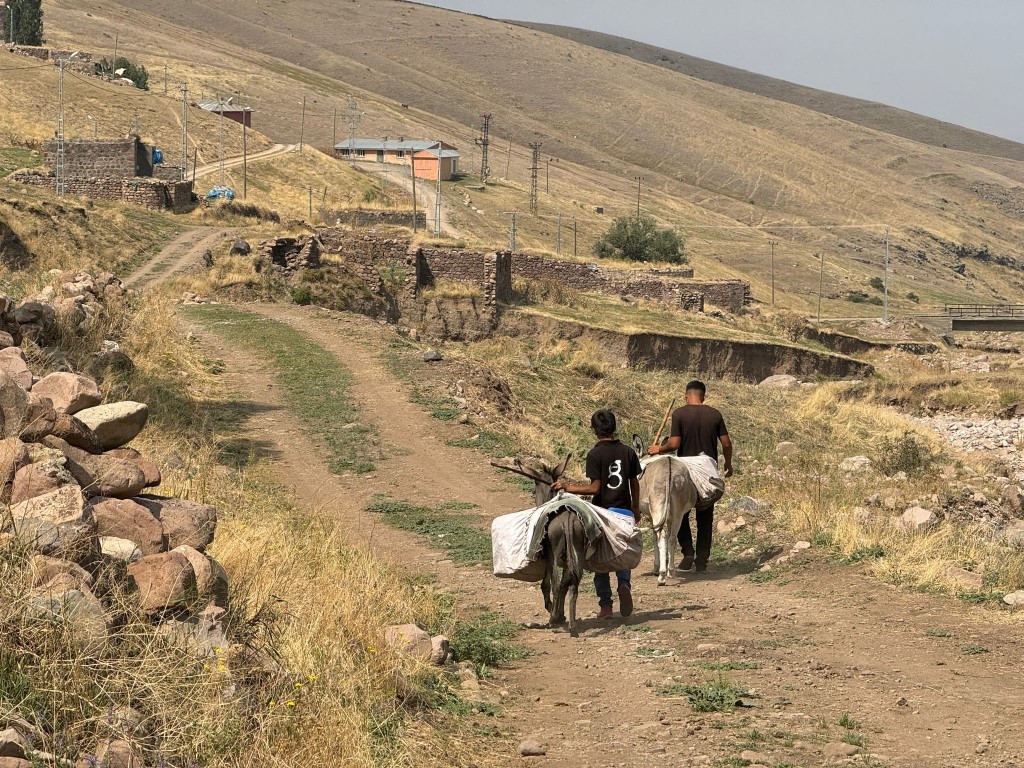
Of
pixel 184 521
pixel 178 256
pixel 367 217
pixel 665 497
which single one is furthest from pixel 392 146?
pixel 184 521

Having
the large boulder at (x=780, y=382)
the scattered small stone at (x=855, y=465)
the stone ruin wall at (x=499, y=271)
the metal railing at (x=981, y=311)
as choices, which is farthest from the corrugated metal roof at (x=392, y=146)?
the scattered small stone at (x=855, y=465)

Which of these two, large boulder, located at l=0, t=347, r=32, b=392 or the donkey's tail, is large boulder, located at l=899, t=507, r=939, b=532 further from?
large boulder, located at l=0, t=347, r=32, b=392

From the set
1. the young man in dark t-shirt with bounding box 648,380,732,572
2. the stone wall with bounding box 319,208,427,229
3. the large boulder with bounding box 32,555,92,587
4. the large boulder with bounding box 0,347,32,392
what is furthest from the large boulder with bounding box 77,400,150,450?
the stone wall with bounding box 319,208,427,229

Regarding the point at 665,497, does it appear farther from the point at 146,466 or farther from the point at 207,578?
the point at 207,578

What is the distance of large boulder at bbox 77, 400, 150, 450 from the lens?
25.9ft

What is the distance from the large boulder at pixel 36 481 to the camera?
245 inches

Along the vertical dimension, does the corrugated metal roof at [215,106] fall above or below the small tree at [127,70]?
below

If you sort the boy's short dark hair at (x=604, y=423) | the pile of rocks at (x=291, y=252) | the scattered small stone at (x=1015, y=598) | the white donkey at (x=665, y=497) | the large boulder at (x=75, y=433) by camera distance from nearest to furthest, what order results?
the large boulder at (x=75, y=433)
the scattered small stone at (x=1015, y=598)
the boy's short dark hair at (x=604, y=423)
the white donkey at (x=665, y=497)
the pile of rocks at (x=291, y=252)

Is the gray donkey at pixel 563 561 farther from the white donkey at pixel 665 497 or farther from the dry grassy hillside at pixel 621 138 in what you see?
the dry grassy hillside at pixel 621 138

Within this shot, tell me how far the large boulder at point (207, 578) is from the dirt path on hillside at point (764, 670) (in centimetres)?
152

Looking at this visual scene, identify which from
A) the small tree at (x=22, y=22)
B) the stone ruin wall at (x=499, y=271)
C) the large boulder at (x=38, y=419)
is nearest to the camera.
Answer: the large boulder at (x=38, y=419)

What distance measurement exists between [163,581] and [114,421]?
2190 millimetres

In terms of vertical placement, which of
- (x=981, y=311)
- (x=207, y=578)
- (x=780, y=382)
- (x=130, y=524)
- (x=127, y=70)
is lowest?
(x=981, y=311)

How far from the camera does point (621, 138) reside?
160 m
